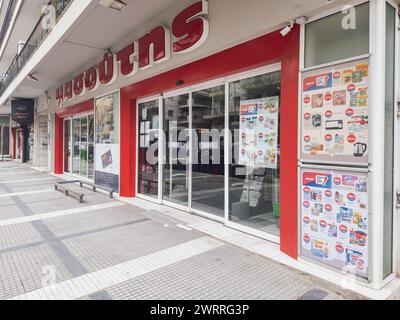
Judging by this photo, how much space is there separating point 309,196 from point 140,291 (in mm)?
1981

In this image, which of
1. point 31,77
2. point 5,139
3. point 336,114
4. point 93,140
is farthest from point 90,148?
point 5,139

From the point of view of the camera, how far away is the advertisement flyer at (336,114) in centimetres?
267

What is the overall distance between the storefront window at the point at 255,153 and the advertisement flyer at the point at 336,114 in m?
0.89

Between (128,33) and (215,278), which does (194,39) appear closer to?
(128,33)

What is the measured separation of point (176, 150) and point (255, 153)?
2.02m

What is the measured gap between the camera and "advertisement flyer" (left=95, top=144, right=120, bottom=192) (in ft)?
23.7

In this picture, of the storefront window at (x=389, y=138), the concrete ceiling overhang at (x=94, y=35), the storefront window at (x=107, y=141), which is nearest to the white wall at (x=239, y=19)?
the concrete ceiling overhang at (x=94, y=35)

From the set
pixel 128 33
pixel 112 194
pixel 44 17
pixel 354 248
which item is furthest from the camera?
pixel 44 17

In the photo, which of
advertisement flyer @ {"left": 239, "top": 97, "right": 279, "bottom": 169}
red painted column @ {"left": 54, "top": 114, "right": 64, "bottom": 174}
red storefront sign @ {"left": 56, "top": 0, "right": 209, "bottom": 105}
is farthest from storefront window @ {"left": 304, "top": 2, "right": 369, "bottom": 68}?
red painted column @ {"left": 54, "top": 114, "right": 64, "bottom": 174}

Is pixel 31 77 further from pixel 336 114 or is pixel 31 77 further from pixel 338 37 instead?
pixel 336 114

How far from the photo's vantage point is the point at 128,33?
248 inches

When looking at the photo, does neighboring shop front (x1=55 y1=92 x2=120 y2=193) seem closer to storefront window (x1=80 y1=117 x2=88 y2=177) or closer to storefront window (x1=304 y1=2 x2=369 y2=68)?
storefront window (x1=80 y1=117 x2=88 y2=177)

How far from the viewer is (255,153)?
14.1 feet

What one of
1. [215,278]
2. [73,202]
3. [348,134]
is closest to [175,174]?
[73,202]
